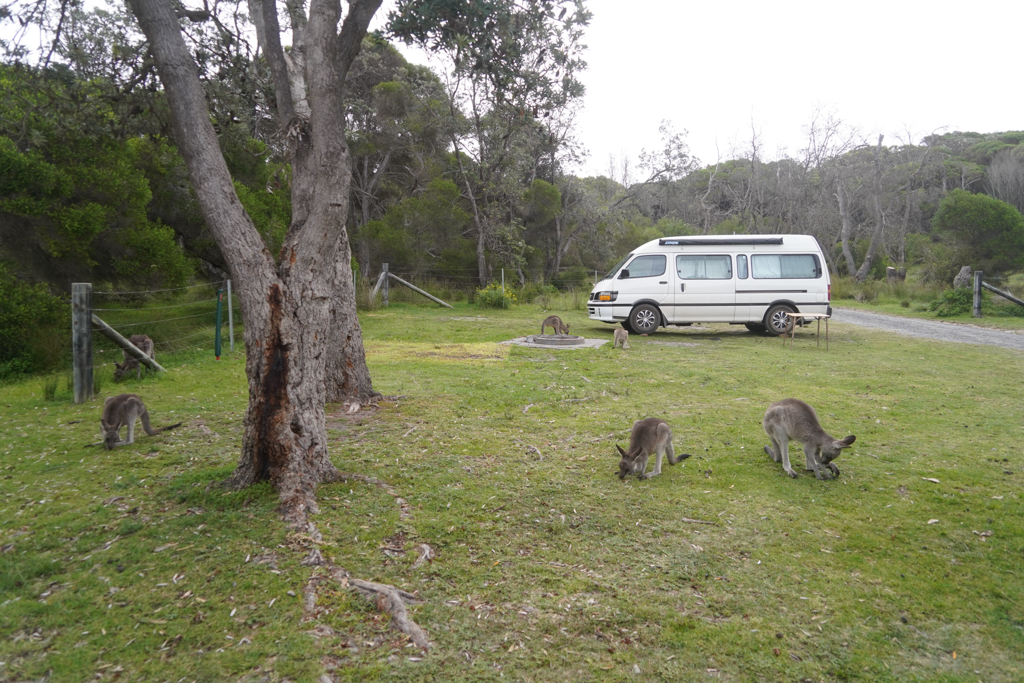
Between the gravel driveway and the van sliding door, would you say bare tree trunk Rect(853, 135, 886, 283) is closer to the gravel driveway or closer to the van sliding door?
the gravel driveway

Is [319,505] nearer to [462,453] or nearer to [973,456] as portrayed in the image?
[462,453]

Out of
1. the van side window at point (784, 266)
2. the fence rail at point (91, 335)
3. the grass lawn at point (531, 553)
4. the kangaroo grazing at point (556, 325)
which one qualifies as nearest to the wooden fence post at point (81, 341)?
the fence rail at point (91, 335)

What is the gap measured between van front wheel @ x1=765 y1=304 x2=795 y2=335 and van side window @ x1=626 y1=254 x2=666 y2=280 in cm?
Answer: 298

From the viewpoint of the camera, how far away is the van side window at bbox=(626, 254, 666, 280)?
15.4 m

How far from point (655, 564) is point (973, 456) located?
384 centimetres

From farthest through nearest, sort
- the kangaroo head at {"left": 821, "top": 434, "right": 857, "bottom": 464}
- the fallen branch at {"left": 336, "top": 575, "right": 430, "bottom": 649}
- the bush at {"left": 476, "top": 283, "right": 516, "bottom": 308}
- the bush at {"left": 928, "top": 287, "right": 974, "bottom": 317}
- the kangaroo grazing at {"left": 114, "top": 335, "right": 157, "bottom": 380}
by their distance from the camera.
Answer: the bush at {"left": 476, "top": 283, "right": 516, "bottom": 308}
the bush at {"left": 928, "top": 287, "right": 974, "bottom": 317}
the kangaroo grazing at {"left": 114, "top": 335, "right": 157, "bottom": 380}
the kangaroo head at {"left": 821, "top": 434, "right": 857, "bottom": 464}
the fallen branch at {"left": 336, "top": 575, "right": 430, "bottom": 649}

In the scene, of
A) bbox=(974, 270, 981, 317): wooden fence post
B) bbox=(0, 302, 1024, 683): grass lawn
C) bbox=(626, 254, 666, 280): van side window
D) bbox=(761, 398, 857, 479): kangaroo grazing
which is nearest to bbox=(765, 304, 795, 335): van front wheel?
bbox=(626, 254, 666, 280): van side window

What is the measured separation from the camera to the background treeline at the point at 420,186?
7113 mm

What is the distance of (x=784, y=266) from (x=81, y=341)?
1477 centimetres

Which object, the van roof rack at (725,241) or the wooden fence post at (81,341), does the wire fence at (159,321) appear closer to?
the wooden fence post at (81,341)

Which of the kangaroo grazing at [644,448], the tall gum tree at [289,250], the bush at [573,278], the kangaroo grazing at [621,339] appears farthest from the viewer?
the bush at [573,278]

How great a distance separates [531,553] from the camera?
12.8 ft

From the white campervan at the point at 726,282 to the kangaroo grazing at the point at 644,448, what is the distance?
1054 cm

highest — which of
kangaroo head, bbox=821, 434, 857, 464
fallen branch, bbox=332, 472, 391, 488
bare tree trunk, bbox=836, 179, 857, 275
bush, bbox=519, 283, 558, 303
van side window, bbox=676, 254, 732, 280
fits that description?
bare tree trunk, bbox=836, 179, 857, 275
